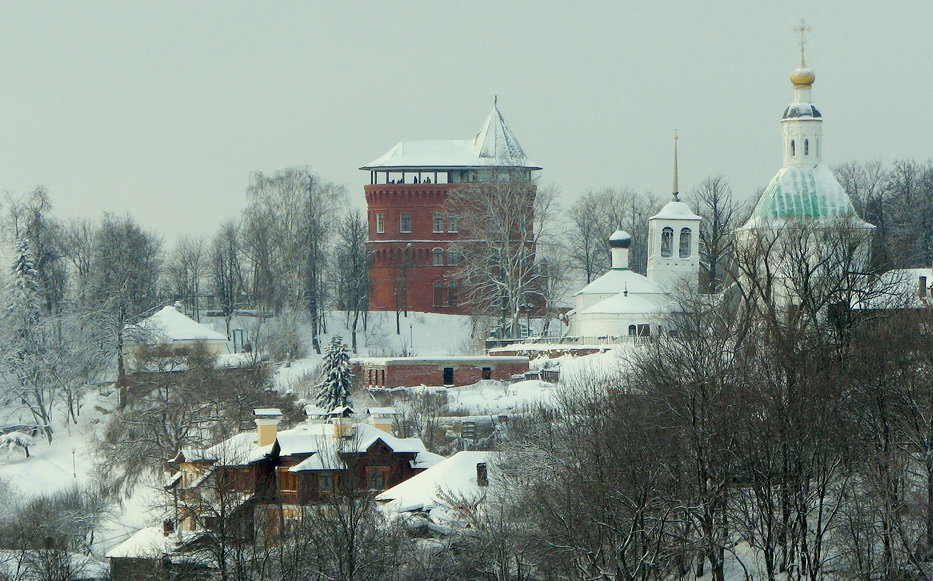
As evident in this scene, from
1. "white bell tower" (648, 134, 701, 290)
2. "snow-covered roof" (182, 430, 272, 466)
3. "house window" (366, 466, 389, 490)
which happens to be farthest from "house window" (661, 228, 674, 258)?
"house window" (366, 466, 389, 490)

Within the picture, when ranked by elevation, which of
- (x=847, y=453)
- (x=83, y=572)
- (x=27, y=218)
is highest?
(x=27, y=218)

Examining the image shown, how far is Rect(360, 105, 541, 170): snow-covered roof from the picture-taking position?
77.5 m

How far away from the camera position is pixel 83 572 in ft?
136

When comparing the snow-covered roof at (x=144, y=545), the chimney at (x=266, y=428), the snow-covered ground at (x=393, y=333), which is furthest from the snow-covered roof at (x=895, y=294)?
the snow-covered ground at (x=393, y=333)

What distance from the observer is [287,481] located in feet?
143

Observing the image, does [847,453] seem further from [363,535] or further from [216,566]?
[216,566]

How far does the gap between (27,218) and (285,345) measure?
449 inches

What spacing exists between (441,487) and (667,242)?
3568 centimetres

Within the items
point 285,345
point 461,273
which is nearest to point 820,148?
point 461,273

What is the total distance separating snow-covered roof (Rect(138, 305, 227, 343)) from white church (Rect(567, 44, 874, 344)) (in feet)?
43.3

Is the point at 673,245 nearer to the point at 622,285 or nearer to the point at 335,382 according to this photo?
the point at 622,285

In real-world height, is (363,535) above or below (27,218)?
below

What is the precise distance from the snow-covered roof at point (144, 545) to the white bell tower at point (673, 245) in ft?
109

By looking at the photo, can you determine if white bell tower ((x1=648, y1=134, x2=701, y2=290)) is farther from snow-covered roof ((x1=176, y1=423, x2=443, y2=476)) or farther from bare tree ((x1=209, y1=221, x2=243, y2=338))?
snow-covered roof ((x1=176, y1=423, x2=443, y2=476))
